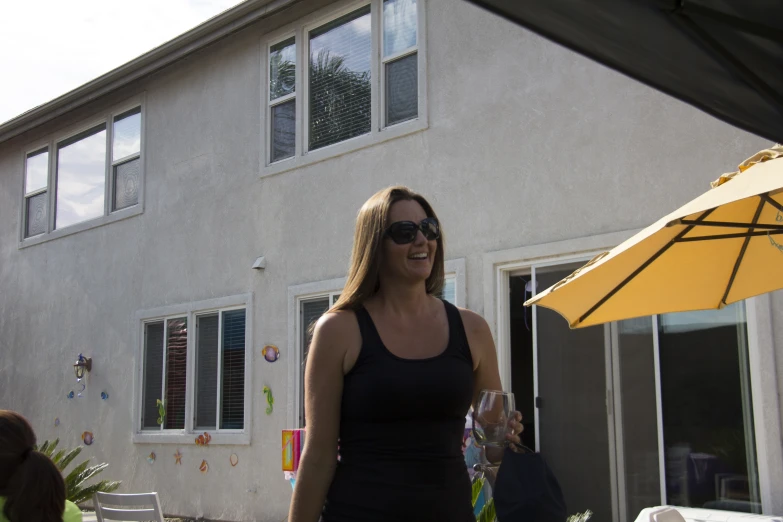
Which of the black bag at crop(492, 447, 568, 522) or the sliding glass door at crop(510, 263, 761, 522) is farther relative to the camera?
the sliding glass door at crop(510, 263, 761, 522)

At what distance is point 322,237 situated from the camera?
1010 cm

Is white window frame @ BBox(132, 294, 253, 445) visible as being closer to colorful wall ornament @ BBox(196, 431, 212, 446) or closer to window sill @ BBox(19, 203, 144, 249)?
colorful wall ornament @ BBox(196, 431, 212, 446)

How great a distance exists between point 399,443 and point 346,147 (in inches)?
299

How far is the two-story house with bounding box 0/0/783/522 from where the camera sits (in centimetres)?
701

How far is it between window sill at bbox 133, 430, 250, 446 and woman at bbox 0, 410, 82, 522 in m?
Answer: 7.82

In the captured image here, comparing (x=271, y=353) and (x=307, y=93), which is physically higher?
(x=307, y=93)

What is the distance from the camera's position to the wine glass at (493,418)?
2555 millimetres

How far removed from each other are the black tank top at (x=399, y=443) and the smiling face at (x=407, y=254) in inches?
9.8

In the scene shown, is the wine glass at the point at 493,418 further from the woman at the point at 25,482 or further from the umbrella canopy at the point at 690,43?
the woman at the point at 25,482

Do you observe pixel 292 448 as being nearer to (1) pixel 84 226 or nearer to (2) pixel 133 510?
(2) pixel 133 510

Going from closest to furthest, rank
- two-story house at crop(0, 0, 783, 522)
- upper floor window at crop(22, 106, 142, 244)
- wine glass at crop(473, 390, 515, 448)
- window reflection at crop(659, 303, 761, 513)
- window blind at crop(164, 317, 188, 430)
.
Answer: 1. wine glass at crop(473, 390, 515, 448)
2. window reflection at crop(659, 303, 761, 513)
3. two-story house at crop(0, 0, 783, 522)
4. window blind at crop(164, 317, 188, 430)
5. upper floor window at crop(22, 106, 142, 244)

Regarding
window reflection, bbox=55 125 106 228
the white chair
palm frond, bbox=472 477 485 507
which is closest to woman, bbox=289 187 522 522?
the white chair

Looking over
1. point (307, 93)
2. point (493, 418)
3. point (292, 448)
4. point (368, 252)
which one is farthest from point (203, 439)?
point (493, 418)

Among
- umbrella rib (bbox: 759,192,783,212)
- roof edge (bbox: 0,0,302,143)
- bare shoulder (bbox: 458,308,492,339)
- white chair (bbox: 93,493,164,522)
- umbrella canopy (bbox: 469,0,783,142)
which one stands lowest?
white chair (bbox: 93,493,164,522)
